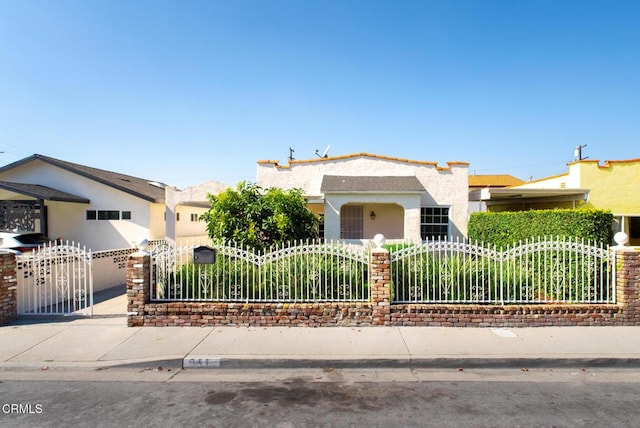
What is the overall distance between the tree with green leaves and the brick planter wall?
260cm

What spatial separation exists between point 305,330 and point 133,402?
2.86 meters

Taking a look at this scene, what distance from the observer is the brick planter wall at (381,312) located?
20.5ft

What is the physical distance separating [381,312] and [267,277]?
233cm

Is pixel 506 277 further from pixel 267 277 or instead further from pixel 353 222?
pixel 353 222

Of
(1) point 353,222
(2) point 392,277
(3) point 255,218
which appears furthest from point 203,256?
(1) point 353,222

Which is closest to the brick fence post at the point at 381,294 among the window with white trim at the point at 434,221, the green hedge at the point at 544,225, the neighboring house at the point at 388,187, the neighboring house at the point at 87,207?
the green hedge at the point at 544,225

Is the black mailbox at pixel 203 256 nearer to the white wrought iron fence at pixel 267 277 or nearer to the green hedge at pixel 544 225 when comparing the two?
the white wrought iron fence at pixel 267 277

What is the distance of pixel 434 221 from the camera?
557 inches

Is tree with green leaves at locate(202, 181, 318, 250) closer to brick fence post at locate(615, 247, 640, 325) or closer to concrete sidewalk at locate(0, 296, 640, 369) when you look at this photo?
concrete sidewalk at locate(0, 296, 640, 369)

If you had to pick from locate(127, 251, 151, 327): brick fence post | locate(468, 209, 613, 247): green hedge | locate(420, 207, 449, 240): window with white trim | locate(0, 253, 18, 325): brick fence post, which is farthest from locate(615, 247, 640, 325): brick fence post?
locate(0, 253, 18, 325): brick fence post

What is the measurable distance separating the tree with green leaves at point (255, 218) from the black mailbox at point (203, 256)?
1.89 m

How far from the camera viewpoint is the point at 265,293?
6551 mm

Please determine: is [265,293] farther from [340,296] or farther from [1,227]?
[1,227]

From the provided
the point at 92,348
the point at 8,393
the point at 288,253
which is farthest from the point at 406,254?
the point at 8,393
